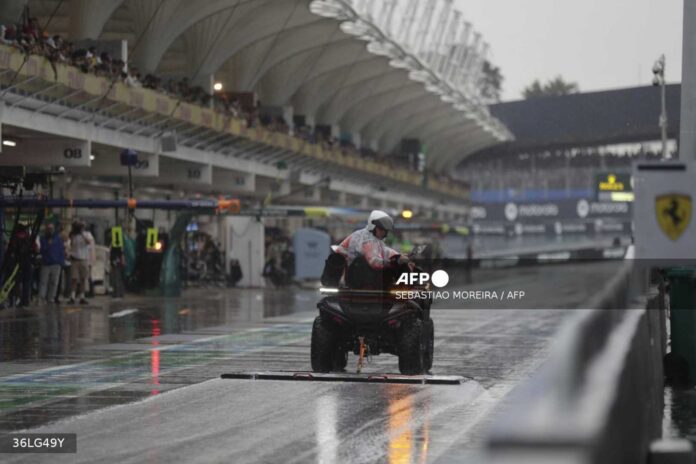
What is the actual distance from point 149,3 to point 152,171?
23.1 ft

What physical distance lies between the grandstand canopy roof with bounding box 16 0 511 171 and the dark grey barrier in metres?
35.0

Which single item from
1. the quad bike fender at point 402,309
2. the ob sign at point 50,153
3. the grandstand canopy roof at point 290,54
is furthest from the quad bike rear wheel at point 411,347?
the grandstand canopy roof at point 290,54

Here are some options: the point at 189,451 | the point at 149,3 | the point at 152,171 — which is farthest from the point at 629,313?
the point at 149,3

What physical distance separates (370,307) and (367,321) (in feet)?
0.58

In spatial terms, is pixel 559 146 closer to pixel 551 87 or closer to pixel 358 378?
pixel 551 87

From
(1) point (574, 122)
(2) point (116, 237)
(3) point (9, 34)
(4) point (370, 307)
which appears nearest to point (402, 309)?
(4) point (370, 307)

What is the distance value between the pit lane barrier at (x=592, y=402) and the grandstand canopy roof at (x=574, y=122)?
10294 centimetres

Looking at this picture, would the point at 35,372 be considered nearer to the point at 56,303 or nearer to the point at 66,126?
the point at 56,303

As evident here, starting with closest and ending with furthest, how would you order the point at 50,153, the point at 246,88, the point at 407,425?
1. the point at 407,425
2. the point at 50,153
3. the point at 246,88

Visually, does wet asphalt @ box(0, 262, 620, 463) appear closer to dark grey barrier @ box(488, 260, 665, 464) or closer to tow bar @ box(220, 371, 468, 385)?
tow bar @ box(220, 371, 468, 385)

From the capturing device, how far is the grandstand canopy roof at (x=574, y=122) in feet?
373

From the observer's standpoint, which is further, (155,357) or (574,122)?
(574,122)

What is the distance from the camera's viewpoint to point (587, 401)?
16.5ft

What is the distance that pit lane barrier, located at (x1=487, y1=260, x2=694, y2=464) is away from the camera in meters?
4.31
